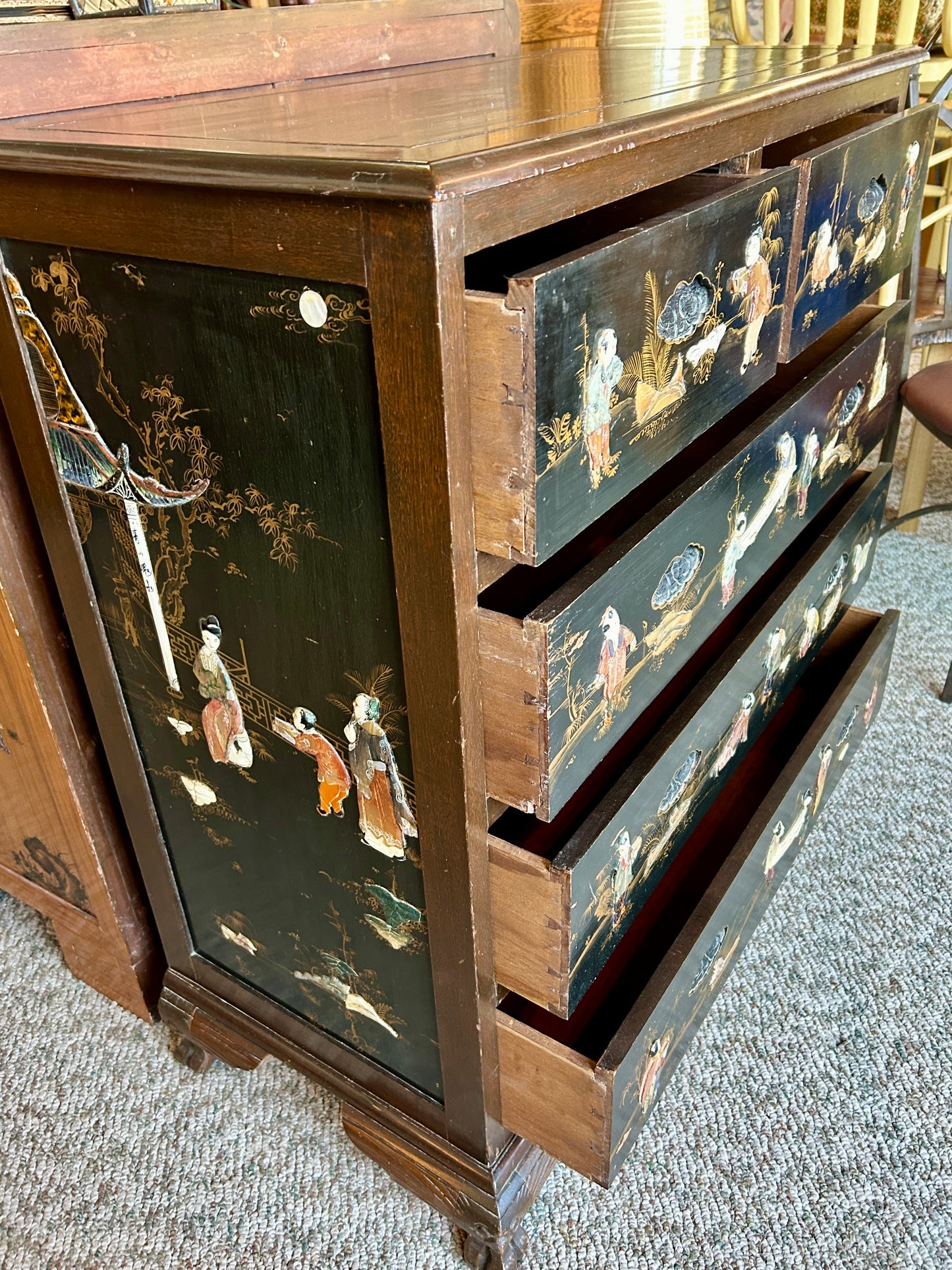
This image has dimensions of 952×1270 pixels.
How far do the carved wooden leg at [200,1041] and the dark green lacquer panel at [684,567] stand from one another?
0.51m

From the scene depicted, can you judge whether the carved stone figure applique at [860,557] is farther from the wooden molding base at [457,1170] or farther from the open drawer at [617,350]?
the wooden molding base at [457,1170]

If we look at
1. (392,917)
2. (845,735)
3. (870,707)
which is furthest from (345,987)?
(870,707)

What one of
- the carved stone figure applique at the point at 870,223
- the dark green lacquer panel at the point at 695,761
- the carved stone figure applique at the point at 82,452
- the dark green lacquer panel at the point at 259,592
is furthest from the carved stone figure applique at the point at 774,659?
the carved stone figure applique at the point at 82,452

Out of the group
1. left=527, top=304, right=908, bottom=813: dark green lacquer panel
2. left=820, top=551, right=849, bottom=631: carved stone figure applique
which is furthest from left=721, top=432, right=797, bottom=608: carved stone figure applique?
left=820, top=551, right=849, bottom=631: carved stone figure applique

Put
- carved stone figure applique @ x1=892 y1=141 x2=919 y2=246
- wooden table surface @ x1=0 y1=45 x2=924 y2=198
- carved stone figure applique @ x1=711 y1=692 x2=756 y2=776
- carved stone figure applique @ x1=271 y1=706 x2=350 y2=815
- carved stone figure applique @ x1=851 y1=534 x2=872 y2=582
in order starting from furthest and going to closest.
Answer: carved stone figure applique @ x1=851 y1=534 x2=872 y2=582
carved stone figure applique @ x1=892 y1=141 x2=919 y2=246
carved stone figure applique @ x1=711 y1=692 x2=756 y2=776
carved stone figure applique @ x1=271 y1=706 x2=350 y2=815
wooden table surface @ x1=0 y1=45 x2=924 y2=198

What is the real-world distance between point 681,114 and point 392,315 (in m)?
0.26

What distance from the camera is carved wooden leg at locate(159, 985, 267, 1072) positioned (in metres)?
0.96

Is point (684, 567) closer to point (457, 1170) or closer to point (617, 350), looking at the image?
point (617, 350)

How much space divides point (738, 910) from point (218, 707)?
0.52 m

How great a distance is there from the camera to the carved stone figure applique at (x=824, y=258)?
0.84m

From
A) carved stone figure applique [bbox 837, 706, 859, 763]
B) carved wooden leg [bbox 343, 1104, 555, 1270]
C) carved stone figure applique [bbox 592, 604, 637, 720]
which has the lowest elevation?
carved wooden leg [bbox 343, 1104, 555, 1270]

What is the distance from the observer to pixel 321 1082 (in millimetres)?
897

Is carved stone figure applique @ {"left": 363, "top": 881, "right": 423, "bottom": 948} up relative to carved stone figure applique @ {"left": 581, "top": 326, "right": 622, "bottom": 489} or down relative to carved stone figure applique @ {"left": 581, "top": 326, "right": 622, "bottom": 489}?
down

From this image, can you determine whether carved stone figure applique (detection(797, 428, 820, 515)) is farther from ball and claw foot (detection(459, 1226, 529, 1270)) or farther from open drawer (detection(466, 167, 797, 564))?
ball and claw foot (detection(459, 1226, 529, 1270))
